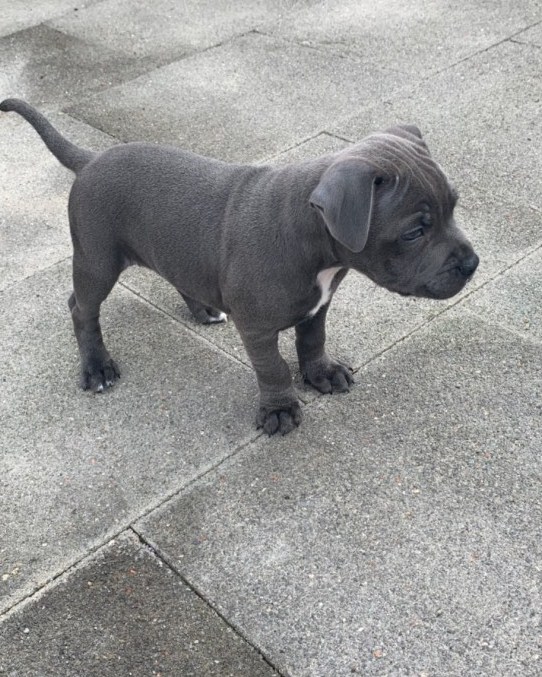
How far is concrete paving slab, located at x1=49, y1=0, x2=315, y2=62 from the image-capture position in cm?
912

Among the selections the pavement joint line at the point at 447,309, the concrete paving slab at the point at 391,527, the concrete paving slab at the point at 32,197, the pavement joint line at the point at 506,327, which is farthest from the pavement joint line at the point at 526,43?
the concrete paving slab at the point at 391,527

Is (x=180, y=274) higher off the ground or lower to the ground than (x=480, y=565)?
higher

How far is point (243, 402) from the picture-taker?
4.90 meters

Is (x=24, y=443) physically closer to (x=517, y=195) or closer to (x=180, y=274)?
(x=180, y=274)

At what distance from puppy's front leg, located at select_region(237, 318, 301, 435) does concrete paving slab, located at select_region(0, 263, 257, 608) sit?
154 millimetres

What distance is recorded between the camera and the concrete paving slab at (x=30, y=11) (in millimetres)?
9992

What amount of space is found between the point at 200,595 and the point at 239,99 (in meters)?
5.15

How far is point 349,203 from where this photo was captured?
12.0 ft

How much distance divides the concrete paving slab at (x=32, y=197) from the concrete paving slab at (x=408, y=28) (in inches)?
102

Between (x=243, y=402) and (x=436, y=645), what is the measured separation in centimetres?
174

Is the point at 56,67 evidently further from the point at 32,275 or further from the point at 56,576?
the point at 56,576

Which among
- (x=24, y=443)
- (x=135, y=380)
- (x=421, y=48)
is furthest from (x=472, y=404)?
(x=421, y=48)

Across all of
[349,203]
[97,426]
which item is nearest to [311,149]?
[97,426]

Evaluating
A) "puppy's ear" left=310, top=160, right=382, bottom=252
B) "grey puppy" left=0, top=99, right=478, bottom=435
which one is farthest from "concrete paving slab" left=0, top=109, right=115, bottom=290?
"puppy's ear" left=310, top=160, right=382, bottom=252
